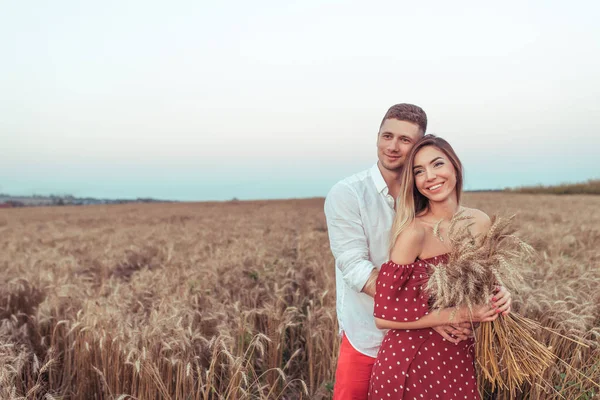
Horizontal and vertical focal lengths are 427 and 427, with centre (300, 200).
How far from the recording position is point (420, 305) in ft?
6.84

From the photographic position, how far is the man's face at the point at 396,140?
8.19 ft

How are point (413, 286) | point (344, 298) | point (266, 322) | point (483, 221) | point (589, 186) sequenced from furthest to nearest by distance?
point (589, 186) → point (266, 322) → point (344, 298) → point (483, 221) → point (413, 286)

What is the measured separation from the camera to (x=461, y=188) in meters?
2.41

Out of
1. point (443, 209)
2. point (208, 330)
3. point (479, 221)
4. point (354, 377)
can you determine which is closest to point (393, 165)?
point (443, 209)

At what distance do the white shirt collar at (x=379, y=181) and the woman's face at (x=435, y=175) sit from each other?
1.31 feet

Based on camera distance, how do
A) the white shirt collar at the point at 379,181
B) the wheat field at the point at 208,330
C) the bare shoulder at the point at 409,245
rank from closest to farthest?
the bare shoulder at the point at 409,245 < the white shirt collar at the point at 379,181 < the wheat field at the point at 208,330

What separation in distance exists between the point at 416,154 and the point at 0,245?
12454mm

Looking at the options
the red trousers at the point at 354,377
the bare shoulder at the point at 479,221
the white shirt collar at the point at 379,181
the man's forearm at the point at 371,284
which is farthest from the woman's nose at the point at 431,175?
the red trousers at the point at 354,377

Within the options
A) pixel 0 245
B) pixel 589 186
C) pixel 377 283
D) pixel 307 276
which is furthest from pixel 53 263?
pixel 589 186

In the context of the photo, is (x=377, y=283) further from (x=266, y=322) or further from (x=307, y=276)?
(x=307, y=276)

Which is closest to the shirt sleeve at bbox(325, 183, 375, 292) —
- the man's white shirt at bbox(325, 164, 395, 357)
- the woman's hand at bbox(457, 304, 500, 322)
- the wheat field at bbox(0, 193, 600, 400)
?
the man's white shirt at bbox(325, 164, 395, 357)

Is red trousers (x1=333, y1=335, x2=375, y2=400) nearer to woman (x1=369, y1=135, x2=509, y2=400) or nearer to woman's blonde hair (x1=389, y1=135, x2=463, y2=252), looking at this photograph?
woman (x1=369, y1=135, x2=509, y2=400)

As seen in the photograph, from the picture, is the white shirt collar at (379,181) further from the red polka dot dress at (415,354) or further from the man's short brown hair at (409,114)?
the red polka dot dress at (415,354)

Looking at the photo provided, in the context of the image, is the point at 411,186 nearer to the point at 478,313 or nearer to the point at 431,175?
the point at 431,175
